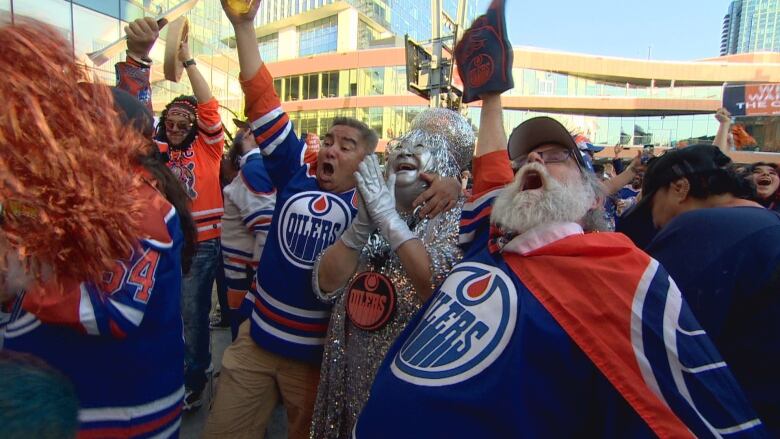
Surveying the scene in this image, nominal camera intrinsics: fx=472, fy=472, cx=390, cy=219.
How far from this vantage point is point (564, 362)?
110 cm

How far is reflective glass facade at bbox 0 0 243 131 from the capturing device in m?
0.84

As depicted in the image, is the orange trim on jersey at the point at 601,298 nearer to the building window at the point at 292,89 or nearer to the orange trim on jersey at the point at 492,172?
the orange trim on jersey at the point at 492,172

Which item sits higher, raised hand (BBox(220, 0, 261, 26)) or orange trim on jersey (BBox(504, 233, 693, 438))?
raised hand (BBox(220, 0, 261, 26))

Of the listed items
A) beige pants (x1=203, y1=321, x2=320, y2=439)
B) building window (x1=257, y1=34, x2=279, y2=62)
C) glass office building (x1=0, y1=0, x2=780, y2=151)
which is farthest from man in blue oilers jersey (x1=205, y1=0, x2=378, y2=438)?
building window (x1=257, y1=34, x2=279, y2=62)

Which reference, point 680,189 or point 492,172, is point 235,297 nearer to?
point 492,172

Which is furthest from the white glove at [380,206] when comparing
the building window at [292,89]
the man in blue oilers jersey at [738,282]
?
the building window at [292,89]

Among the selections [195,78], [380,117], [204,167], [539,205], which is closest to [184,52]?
[195,78]

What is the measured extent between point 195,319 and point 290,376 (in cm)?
135

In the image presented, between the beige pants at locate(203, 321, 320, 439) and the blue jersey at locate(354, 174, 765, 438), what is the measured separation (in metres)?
0.91

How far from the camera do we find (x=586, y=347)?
42.3 inches

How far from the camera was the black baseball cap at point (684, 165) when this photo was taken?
2.12 m

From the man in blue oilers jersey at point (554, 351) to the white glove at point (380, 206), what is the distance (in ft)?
1.11

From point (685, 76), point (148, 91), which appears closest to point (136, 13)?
point (148, 91)

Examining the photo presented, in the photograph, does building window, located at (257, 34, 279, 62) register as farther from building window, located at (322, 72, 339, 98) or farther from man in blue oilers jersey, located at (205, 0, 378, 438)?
man in blue oilers jersey, located at (205, 0, 378, 438)
